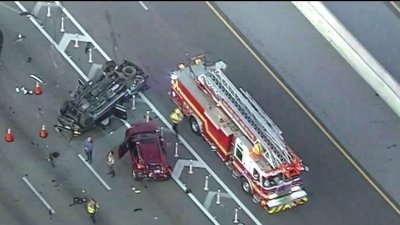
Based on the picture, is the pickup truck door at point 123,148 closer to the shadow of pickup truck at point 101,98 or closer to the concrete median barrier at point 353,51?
the shadow of pickup truck at point 101,98

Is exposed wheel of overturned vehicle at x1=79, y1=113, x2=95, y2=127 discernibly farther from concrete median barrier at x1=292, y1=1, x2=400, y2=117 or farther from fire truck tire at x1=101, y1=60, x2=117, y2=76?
concrete median barrier at x1=292, y1=1, x2=400, y2=117

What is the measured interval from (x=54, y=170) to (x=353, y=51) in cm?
1577

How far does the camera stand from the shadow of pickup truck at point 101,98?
6191 centimetres

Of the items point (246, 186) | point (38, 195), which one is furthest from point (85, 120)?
point (246, 186)

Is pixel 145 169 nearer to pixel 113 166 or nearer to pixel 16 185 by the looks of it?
pixel 113 166

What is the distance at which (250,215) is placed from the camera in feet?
196

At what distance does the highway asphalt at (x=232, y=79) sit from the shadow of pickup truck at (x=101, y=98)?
159 cm

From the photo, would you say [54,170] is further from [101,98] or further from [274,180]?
[274,180]

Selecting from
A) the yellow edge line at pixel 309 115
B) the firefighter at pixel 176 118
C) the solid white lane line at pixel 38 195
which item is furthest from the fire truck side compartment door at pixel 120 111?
the yellow edge line at pixel 309 115

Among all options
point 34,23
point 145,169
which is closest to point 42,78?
point 34,23

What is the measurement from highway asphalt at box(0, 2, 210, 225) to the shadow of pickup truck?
0.68m

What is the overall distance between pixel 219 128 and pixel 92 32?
974cm

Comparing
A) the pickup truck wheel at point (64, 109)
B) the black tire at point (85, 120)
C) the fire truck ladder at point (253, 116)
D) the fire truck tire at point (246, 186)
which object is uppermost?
the pickup truck wheel at point (64, 109)

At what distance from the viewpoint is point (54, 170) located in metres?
60.6
